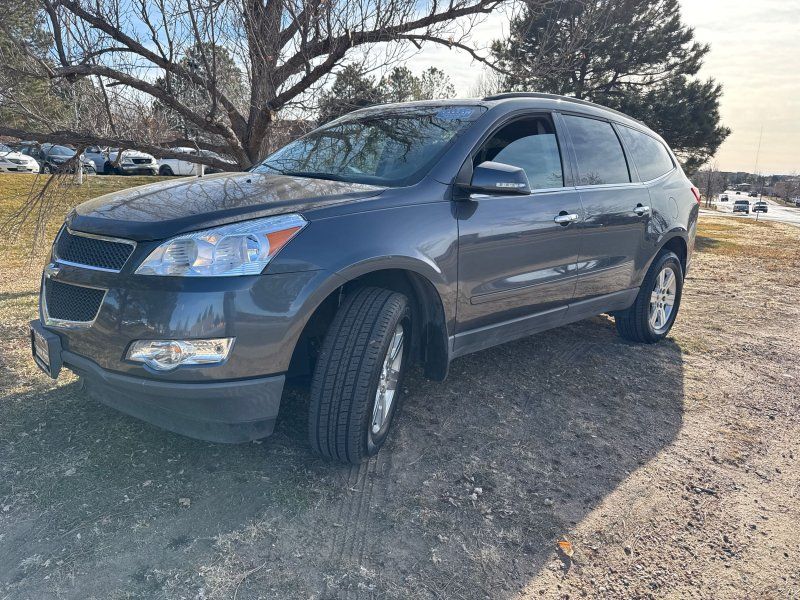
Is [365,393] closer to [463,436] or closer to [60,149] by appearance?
[463,436]

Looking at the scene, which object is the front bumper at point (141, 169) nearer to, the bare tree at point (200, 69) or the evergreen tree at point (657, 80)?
the evergreen tree at point (657, 80)

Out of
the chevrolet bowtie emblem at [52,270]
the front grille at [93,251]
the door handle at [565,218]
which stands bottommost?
the chevrolet bowtie emblem at [52,270]

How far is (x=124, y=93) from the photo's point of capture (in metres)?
5.21

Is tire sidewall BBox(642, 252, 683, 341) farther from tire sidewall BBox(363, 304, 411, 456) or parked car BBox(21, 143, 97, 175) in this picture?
parked car BBox(21, 143, 97, 175)

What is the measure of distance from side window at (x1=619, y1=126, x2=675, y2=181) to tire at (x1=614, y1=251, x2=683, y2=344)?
714mm

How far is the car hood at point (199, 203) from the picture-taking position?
2.30m

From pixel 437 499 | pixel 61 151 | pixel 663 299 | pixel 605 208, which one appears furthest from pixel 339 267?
pixel 61 151

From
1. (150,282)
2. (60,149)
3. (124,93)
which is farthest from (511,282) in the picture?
(60,149)

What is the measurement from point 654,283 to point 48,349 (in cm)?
425

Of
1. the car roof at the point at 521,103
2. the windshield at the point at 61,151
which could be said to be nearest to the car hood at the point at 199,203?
the car roof at the point at 521,103

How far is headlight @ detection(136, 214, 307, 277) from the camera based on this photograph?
2197 mm

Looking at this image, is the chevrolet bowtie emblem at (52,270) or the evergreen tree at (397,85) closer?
the chevrolet bowtie emblem at (52,270)

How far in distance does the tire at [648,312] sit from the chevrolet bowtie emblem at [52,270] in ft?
13.3

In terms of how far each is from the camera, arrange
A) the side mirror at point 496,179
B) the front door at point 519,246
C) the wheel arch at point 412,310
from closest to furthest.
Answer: the wheel arch at point 412,310
the side mirror at point 496,179
the front door at point 519,246
